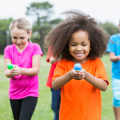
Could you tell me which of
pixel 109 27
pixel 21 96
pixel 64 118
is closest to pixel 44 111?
pixel 21 96

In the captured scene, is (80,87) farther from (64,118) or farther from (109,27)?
(109,27)

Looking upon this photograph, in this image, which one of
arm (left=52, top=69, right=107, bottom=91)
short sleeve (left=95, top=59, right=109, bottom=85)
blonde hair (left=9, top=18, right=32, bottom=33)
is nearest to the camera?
arm (left=52, top=69, right=107, bottom=91)

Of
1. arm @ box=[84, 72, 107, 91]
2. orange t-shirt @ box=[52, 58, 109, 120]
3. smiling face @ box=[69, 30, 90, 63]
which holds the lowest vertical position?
orange t-shirt @ box=[52, 58, 109, 120]

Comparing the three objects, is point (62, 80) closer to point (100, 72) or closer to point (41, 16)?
point (100, 72)

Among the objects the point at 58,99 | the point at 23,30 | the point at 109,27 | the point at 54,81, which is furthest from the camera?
the point at 109,27

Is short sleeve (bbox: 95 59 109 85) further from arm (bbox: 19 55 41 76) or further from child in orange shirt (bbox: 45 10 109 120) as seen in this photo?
arm (bbox: 19 55 41 76)

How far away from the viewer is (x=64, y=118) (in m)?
2.04

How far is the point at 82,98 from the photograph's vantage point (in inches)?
77.9

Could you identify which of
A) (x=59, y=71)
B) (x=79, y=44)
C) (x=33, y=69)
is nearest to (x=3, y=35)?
(x=33, y=69)

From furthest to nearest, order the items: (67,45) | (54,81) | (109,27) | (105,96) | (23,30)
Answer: (109,27) < (105,96) < (23,30) < (67,45) < (54,81)

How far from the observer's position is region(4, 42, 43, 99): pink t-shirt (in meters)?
2.49

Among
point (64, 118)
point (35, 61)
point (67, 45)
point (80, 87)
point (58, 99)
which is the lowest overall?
point (58, 99)

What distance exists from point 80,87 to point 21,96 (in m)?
0.96

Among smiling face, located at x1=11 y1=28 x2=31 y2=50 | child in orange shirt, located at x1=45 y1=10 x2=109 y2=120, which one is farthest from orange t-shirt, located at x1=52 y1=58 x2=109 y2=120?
smiling face, located at x1=11 y1=28 x2=31 y2=50
